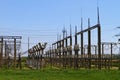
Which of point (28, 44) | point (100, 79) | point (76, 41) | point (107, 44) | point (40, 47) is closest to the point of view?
point (100, 79)

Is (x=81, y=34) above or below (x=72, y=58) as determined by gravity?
above

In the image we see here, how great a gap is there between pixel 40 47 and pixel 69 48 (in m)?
6.98

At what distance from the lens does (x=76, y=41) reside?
144 feet

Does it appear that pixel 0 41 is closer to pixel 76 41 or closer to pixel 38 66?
pixel 38 66

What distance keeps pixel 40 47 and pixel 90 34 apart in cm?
647

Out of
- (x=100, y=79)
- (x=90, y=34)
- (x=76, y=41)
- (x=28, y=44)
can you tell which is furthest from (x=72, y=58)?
(x=28, y=44)

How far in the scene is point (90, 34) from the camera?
36.6 meters

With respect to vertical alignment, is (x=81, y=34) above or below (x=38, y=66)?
above

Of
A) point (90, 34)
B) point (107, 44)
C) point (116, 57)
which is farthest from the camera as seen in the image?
point (116, 57)

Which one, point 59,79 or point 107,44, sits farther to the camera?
point 107,44

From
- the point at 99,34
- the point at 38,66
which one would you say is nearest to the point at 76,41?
the point at 38,66

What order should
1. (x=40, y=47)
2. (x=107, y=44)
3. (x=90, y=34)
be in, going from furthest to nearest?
(x=107, y=44) < (x=40, y=47) < (x=90, y=34)

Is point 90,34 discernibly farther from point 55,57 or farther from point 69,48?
point 55,57

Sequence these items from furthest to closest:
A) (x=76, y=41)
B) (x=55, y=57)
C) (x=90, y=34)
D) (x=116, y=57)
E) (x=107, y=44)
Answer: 1. (x=55, y=57)
2. (x=116, y=57)
3. (x=107, y=44)
4. (x=76, y=41)
5. (x=90, y=34)
